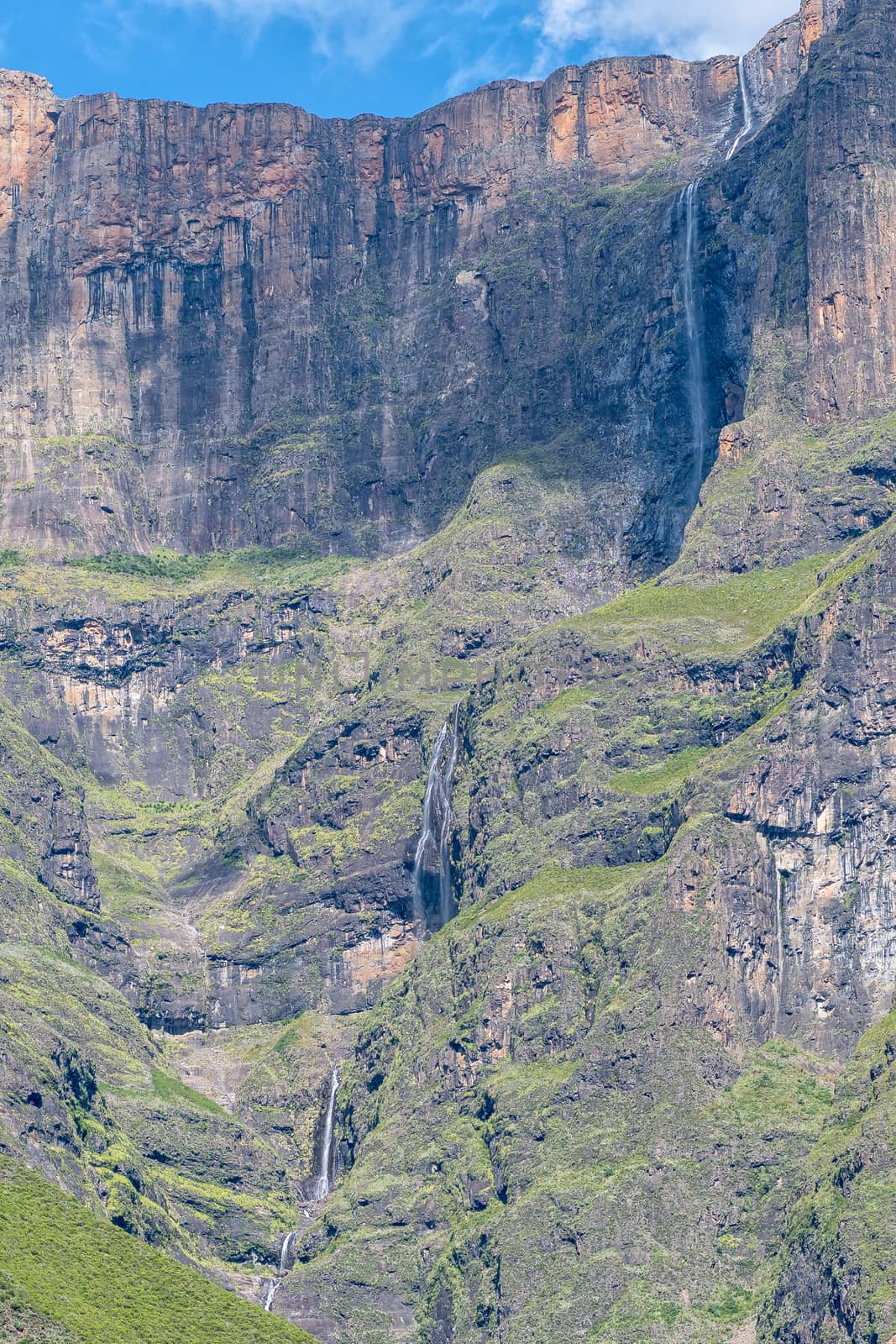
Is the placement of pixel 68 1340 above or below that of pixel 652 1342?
above

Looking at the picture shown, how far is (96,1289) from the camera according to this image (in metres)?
165

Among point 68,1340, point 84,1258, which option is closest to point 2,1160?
point 84,1258

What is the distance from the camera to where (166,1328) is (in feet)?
538

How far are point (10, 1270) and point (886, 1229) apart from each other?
1986 inches

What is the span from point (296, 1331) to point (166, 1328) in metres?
9.05

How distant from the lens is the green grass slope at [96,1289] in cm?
15638

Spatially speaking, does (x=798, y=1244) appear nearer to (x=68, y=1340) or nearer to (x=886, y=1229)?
(x=886, y=1229)

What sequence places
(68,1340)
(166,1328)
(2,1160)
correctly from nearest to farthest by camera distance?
1. (68,1340)
2. (166,1328)
3. (2,1160)

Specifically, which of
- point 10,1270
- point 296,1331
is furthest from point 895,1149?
point 10,1270

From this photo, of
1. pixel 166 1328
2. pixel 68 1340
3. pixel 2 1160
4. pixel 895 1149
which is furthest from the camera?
pixel 895 1149

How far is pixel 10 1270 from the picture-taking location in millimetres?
160000

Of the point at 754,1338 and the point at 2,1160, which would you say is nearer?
the point at 2,1160

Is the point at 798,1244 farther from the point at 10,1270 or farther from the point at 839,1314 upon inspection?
the point at 10,1270

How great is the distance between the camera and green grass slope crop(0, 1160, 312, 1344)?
513 feet
